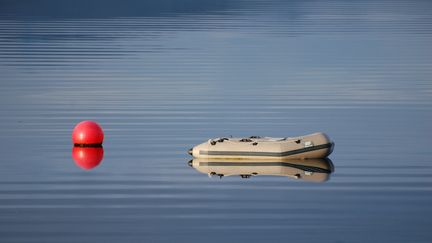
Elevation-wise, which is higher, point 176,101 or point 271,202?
point 176,101

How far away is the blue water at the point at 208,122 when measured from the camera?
18812mm

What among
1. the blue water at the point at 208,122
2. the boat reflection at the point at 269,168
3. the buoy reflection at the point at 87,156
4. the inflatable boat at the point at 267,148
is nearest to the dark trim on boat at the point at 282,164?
the boat reflection at the point at 269,168

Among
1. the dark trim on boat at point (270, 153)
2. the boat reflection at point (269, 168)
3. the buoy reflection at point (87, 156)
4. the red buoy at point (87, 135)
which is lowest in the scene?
the boat reflection at point (269, 168)

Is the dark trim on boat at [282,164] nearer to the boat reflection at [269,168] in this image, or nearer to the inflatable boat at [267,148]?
the boat reflection at [269,168]

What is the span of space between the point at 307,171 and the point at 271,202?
2.53 m

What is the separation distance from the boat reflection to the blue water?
0.81 ft

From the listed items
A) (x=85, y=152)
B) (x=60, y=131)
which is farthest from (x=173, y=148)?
(x=60, y=131)

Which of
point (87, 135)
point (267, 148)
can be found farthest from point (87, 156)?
point (267, 148)

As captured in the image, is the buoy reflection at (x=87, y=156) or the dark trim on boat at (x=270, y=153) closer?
the dark trim on boat at (x=270, y=153)

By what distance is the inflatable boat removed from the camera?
2289 centimetres

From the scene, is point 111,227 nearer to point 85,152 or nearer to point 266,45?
point 85,152

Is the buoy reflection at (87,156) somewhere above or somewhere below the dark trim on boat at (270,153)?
above

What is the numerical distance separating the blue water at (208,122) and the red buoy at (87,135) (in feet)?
1.09

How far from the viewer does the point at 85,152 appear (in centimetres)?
2469
